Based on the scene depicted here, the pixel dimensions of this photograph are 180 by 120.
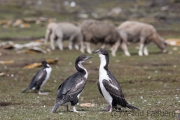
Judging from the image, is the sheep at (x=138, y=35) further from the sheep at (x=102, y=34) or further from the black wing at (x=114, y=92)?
the black wing at (x=114, y=92)

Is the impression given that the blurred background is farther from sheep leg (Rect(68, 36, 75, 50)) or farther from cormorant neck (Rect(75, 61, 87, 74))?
cormorant neck (Rect(75, 61, 87, 74))

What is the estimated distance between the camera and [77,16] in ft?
291

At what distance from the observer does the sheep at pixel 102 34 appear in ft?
120

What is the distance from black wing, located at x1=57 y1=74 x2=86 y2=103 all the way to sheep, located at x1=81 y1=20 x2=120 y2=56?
2299cm

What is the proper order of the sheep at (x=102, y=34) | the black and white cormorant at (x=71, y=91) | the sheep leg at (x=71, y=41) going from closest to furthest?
1. the black and white cormorant at (x=71, y=91)
2. the sheep at (x=102, y=34)
3. the sheep leg at (x=71, y=41)

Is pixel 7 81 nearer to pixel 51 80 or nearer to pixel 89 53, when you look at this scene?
pixel 51 80

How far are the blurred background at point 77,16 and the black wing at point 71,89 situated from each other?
129ft

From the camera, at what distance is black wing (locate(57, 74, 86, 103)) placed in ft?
40.3

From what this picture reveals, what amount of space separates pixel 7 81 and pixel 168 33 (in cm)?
3554

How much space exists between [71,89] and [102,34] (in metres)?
24.7

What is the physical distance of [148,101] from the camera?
1562cm

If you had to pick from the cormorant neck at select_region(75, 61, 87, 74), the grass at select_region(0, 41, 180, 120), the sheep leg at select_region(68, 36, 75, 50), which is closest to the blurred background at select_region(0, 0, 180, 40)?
the sheep leg at select_region(68, 36, 75, 50)

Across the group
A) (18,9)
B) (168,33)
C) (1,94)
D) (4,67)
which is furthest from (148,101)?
(18,9)

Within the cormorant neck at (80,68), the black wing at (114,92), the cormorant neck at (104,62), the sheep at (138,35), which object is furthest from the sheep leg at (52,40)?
the black wing at (114,92)
